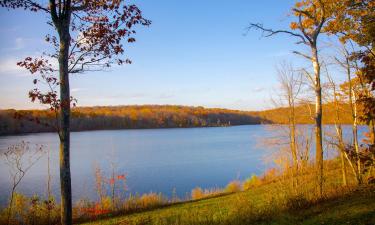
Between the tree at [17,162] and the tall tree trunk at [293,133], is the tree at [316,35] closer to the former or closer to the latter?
the tall tree trunk at [293,133]

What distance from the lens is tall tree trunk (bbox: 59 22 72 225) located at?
21.1ft

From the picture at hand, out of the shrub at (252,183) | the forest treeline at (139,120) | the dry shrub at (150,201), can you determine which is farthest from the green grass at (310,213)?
the forest treeline at (139,120)

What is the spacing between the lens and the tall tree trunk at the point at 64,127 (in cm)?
643

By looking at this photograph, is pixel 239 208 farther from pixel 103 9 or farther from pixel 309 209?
pixel 103 9

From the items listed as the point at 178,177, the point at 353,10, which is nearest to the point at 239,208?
the point at 353,10

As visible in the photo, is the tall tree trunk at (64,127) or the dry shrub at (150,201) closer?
the tall tree trunk at (64,127)

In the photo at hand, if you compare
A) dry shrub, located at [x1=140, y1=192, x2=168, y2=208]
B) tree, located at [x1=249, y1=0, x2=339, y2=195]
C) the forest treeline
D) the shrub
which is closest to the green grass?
tree, located at [x1=249, y1=0, x2=339, y2=195]

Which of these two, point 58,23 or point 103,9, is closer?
point 58,23

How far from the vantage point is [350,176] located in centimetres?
1527

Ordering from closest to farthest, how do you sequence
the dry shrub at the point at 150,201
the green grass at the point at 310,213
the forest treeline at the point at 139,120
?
the green grass at the point at 310,213 < the dry shrub at the point at 150,201 < the forest treeline at the point at 139,120

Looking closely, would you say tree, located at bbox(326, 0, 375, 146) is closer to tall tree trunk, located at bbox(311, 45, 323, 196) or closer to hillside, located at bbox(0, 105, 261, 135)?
tall tree trunk, located at bbox(311, 45, 323, 196)

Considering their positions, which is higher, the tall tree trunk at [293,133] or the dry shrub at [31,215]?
the tall tree trunk at [293,133]

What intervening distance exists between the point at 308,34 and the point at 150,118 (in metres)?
127

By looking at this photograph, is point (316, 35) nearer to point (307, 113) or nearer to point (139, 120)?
point (307, 113)
